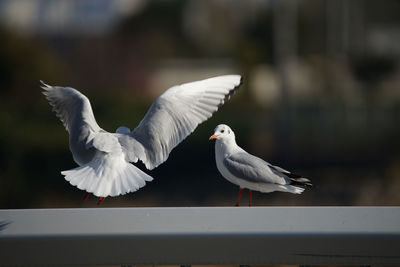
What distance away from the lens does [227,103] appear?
11.5 m

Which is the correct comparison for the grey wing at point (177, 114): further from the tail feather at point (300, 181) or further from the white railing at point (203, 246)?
the white railing at point (203, 246)

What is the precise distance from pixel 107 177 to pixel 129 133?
0.36 m

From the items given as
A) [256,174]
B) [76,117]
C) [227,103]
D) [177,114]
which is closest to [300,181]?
[256,174]

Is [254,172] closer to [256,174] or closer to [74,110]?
[256,174]

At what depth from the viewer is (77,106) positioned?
7.29 feet

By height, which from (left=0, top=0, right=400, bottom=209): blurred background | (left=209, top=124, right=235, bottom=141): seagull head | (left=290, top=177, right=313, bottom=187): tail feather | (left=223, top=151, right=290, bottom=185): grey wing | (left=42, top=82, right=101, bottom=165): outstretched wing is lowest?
(left=0, top=0, right=400, bottom=209): blurred background

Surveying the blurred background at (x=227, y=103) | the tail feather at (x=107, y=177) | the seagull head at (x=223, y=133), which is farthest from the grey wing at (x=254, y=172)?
the blurred background at (x=227, y=103)

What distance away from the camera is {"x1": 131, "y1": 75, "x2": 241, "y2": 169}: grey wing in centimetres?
216

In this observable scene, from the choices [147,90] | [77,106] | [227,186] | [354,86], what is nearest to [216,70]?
[147,90]

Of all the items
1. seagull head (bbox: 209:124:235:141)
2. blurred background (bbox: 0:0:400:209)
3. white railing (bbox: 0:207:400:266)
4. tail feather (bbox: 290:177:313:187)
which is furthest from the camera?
blurred background (bbox: 0:0:400:209)

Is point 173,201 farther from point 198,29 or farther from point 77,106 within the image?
point 198,29

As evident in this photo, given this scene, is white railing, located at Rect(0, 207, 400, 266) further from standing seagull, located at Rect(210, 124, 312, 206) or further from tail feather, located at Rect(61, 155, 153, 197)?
standing seagull, located at Rect(210, 124, 312, 206)

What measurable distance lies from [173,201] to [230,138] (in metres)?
4.77

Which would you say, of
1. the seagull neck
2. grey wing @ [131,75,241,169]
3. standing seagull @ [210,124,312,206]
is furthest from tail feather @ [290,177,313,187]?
grey wing @ [131,75,241,169]
